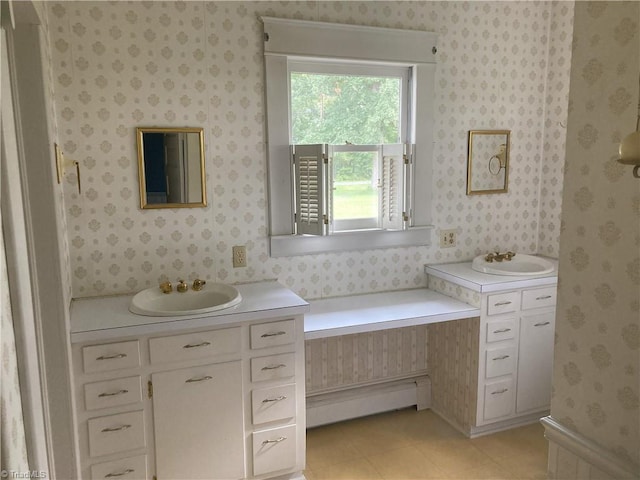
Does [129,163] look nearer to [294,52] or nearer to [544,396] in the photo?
[294,52]

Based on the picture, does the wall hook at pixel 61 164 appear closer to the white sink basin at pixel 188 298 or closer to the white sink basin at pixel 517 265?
the white sink basin at pixel 188 298

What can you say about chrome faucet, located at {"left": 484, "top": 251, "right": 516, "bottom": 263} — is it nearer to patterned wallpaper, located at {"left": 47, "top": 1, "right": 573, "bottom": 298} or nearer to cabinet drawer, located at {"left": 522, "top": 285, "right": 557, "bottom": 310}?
patterned wallpaper, located at {"left": 47, "top": 1, "right": 573, "bottom": 298}

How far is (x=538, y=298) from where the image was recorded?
312 centimetres

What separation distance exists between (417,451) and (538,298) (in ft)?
3.69

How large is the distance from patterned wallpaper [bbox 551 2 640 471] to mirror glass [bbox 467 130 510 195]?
7.12ft

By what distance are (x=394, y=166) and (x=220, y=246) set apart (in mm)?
1152

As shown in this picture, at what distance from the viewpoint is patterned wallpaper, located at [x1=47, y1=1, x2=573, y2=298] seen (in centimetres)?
261

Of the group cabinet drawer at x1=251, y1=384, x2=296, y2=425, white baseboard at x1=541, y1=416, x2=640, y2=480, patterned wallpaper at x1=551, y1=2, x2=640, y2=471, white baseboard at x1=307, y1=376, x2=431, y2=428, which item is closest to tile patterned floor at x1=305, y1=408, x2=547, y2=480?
white baseboard at x1=307, y1=376, x2=431, y2=428

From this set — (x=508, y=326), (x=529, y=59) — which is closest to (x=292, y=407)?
(x=508, y=326)

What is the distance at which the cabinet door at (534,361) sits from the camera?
3131 millimetres

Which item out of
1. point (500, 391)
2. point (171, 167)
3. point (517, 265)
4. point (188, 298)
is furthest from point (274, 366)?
point (517, 265)

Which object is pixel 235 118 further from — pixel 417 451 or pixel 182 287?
pixel 417 451

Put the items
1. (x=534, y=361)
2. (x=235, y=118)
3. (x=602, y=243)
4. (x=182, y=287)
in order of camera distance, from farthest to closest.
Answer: (x=534, y=361), (x=235, y=118), (x=182, y=287), (x=602, y=243)

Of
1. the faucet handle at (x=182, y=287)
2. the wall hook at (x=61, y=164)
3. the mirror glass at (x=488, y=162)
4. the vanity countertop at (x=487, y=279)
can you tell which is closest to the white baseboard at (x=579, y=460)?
the vanity countertop at (x=487, y=279)
